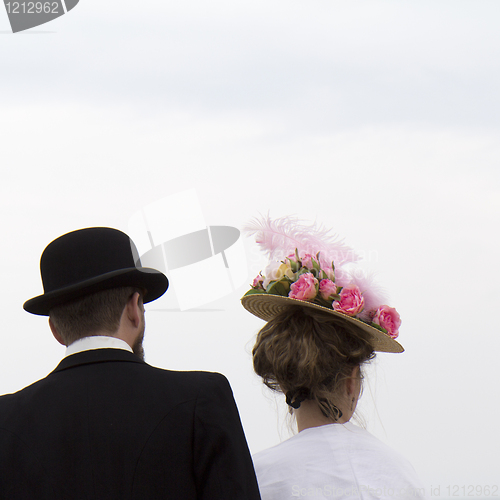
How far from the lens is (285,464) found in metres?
2.26

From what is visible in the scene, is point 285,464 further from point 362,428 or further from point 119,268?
point 119,268

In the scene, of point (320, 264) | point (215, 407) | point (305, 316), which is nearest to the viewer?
point (215, 407)

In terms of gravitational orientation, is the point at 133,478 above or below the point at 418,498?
above

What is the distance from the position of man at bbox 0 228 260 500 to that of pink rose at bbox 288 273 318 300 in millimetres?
583

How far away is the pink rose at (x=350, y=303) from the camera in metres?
2.47

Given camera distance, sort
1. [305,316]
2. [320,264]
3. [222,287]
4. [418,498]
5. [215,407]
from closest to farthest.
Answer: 1. [215,407]
2. [418,498]
3. [305,316]
4. [320,264]
5. [222,287]

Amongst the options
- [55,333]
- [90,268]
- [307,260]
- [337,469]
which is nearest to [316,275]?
[307,260]

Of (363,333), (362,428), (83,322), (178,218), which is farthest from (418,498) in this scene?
(178,218)

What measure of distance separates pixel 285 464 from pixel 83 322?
0.89 metres

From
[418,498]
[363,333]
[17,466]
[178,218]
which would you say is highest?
[178,218]

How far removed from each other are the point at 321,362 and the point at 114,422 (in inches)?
32.6

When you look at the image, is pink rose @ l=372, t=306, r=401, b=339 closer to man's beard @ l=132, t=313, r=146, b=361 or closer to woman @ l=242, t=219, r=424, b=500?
woman @ l=242, t=219, r=424, b=500

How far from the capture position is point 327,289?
2.53 m

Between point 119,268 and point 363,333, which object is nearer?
point 119,268
